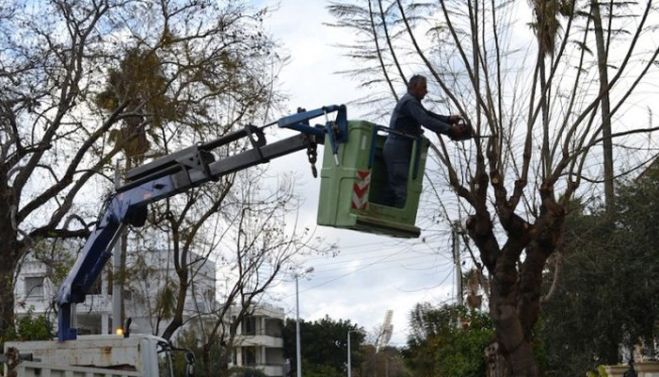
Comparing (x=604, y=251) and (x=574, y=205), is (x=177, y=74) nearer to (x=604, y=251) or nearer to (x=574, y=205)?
(x=574, y=205)

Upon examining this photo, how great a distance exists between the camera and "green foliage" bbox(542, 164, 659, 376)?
2384cm

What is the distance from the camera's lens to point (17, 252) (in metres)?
20.3

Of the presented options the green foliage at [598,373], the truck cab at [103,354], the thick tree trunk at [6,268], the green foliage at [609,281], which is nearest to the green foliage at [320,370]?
the green foliage at [609,281]

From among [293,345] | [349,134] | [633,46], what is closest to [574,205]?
[633,46]

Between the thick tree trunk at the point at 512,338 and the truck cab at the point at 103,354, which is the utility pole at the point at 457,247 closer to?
the thick tree trunk at the point at 512,338

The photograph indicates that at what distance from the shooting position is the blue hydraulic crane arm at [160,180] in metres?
10.8

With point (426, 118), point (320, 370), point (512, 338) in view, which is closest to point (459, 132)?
point (426, 118)

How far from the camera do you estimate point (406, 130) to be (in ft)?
34.1

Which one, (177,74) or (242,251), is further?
(242,251)

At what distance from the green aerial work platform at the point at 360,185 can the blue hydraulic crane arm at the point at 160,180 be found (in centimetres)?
45

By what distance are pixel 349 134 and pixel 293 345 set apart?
2768 inches

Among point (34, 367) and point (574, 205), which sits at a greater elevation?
point (574, 205)

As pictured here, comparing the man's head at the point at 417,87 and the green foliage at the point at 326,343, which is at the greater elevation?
the man's head at the point at 417,87

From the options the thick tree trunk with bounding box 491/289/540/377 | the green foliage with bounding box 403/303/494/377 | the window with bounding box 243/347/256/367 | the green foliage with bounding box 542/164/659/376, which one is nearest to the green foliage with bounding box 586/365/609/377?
the green foliage with bounding box 542/164/659/376
